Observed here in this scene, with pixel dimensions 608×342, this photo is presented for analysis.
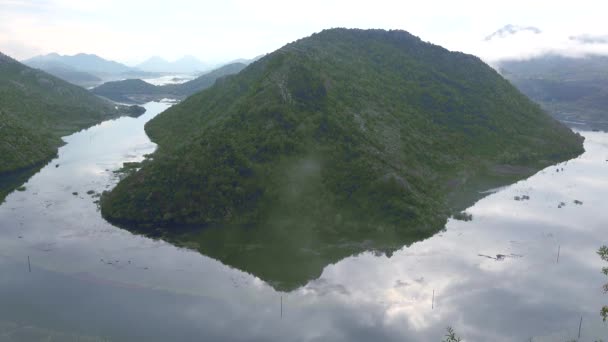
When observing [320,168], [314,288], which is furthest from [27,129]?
[314,288]

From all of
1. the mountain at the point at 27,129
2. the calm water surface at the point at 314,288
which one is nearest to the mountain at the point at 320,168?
the calm water surface at the point at 314,288

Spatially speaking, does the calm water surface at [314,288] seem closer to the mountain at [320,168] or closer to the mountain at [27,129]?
the mountain at [320,168]

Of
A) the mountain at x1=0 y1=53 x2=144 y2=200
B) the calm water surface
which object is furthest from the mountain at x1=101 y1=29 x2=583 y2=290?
the mountain at x1=0 y1=53 x2=144 y2=200

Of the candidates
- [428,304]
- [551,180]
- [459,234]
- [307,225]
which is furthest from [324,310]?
[551,180]

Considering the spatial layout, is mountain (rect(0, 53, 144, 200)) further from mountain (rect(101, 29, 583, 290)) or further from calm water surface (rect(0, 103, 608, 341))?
mountain (rect(101, 29, 583, 290))

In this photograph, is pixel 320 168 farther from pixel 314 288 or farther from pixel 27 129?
pixel 27 129

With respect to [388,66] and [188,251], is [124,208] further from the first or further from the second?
[388,66]

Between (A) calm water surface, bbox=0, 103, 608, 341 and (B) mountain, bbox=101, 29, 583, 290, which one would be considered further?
(B) mountain, bbox=101, 29, 583, 290
